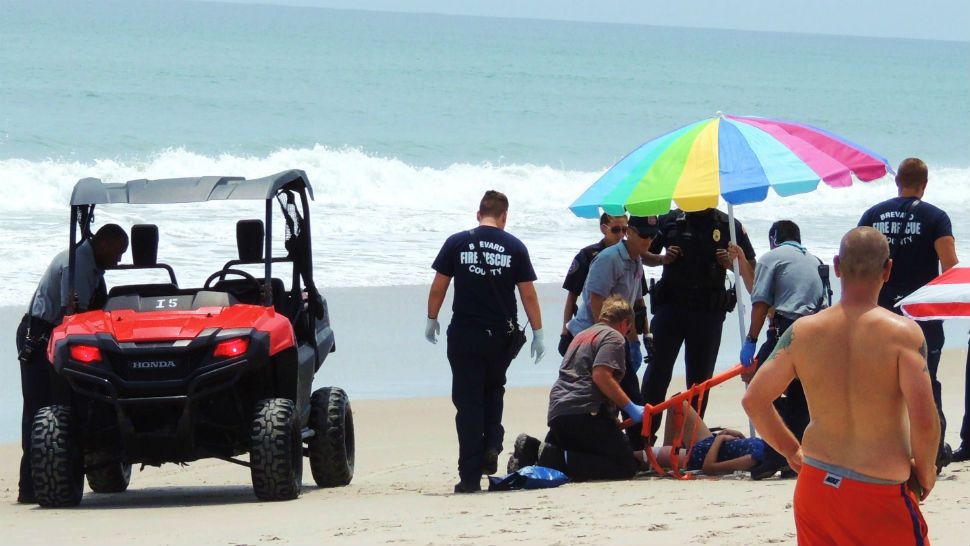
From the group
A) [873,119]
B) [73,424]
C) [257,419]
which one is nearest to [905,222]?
[257,419]

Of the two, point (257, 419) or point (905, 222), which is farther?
point (905, 222)

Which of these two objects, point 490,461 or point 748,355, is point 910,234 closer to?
point 748,355

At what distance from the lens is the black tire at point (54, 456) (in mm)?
6508

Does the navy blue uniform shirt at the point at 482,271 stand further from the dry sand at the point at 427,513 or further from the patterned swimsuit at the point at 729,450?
the patterned swimsuit at the point at 729,450

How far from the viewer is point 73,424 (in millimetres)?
6617

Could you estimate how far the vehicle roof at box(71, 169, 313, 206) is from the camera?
6.87m

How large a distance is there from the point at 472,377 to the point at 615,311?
0.78 metres

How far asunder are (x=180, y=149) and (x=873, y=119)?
29962 millimetres

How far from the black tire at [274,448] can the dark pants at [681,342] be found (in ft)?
7.06

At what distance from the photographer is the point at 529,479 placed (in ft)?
22.6

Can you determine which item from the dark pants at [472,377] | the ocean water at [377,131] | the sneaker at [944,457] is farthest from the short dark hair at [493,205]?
the ocean water at [377,131]

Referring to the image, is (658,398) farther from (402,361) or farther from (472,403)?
(402,361)

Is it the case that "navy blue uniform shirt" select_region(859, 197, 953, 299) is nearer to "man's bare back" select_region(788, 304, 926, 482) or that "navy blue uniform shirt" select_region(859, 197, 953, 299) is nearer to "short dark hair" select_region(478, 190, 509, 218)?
"short dark hair" select_region(478, 190, 509, 218)

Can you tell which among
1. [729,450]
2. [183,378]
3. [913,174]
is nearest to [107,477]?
[183,378]
